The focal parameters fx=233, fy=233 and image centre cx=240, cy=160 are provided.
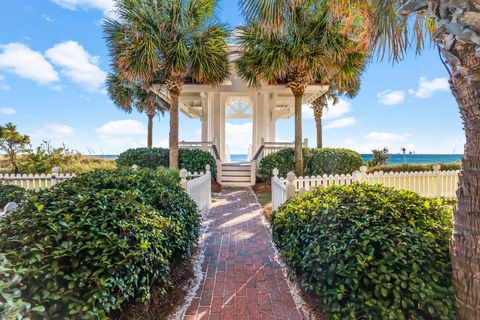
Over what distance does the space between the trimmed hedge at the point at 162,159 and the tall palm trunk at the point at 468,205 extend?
31.2 ft

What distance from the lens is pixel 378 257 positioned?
220cm

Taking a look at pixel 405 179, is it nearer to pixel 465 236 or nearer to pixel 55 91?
pixel 465 236

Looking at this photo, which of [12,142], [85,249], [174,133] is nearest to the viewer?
[85,249]

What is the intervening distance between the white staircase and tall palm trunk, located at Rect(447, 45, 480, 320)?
972 cm

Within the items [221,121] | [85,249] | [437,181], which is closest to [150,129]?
[221,121]

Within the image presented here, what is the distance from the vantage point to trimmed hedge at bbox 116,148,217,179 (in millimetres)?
10859

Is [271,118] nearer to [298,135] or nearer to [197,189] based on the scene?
[298,135]

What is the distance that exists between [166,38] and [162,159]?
17.5 feet

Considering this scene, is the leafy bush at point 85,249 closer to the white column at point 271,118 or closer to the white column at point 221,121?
the white column at point 221,121

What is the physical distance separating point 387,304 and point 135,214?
2.51 m

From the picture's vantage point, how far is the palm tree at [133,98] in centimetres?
1455

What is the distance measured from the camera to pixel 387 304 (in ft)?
6.46

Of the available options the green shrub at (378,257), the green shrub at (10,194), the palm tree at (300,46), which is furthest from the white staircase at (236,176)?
the green shrub at (378,257)

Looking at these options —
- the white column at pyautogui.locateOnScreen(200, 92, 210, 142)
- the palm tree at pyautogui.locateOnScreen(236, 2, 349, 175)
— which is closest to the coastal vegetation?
the palm tree at pyautogui.locateOnScreen(236, 2, 349, 175)
